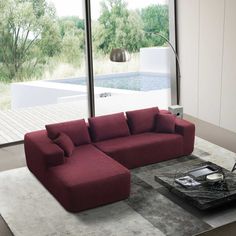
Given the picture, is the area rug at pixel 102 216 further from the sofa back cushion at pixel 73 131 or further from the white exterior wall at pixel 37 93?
the white exterior wall at pixel 37 93

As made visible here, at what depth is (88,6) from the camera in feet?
24.7

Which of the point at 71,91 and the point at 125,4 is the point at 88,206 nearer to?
the point at 71,91

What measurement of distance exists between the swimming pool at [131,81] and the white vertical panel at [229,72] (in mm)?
1637

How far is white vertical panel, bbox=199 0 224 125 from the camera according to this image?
7.56 metres

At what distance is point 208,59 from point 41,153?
4.11 metres

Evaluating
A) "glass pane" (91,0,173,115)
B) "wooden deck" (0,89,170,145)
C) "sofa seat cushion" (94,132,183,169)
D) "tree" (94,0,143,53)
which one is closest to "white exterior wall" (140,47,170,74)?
"glass pane" (91,0,173,115)

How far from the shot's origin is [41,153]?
208 inches

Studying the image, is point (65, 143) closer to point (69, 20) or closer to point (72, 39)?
point (72, 39)

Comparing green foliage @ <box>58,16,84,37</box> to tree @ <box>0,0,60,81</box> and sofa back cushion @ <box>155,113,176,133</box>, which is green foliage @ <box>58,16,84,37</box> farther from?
sofa back cushion @ <box>155,113,176,133</box>

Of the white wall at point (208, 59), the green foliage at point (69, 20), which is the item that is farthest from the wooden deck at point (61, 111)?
the green foliage at point (69, 20)

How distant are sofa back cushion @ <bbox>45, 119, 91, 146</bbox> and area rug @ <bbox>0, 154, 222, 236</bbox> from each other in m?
0.76

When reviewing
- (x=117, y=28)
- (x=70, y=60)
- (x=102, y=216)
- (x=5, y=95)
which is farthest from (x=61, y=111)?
(x=102, y=216)

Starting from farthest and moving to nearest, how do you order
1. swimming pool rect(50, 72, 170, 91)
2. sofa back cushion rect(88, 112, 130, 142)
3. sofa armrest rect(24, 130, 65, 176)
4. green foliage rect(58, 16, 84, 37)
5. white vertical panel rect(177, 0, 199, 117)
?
white vertical panel rect(177, 0, 199, 117) → swimming pool rect(50, 72, 170, 91) → green foliage rect(58, 16, 84, 37) → sofa back cushion rect(88, 112, 130, 142) → sofa armrest rect(24, 130, 65, 176)

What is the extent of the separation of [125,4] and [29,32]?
2.01 m
